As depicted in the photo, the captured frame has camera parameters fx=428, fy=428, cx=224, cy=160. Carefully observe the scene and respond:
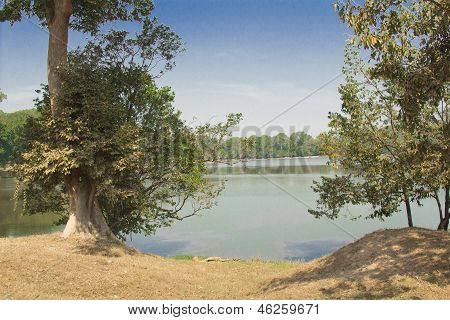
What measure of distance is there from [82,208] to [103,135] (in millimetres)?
3999

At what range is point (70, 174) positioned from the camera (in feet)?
68.3

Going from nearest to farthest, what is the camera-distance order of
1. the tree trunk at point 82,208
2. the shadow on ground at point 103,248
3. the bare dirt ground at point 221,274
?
the bare dirt ground at point 221,274, the shadow on ground at point 103,248, the tree trunk at point 82,208

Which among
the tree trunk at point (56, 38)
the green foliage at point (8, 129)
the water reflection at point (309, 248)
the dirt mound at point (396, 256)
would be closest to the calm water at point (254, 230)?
the water reflection at point (309, 248)

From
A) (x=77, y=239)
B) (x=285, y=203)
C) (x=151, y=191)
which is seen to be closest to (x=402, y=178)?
(x=151, y=191)

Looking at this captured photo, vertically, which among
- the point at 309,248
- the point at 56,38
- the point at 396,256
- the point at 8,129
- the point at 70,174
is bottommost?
the point at 309,248

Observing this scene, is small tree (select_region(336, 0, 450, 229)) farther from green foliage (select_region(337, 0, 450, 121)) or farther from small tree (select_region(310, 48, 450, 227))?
small tree (select_region(310, 48, 450, 227))

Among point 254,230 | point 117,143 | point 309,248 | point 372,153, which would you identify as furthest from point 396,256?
point 254,230

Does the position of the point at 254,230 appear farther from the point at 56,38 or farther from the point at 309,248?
the point at 56,38

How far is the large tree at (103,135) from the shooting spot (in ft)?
64.2

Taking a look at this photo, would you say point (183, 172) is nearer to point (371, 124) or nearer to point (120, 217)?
point (120, 217)

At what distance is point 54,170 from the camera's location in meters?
19.0

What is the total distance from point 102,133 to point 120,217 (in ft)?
23.6

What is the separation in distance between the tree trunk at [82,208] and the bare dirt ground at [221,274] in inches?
28.6

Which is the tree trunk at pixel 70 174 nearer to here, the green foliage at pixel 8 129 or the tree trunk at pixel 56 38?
→ the tree trunk at pixel 56 38
